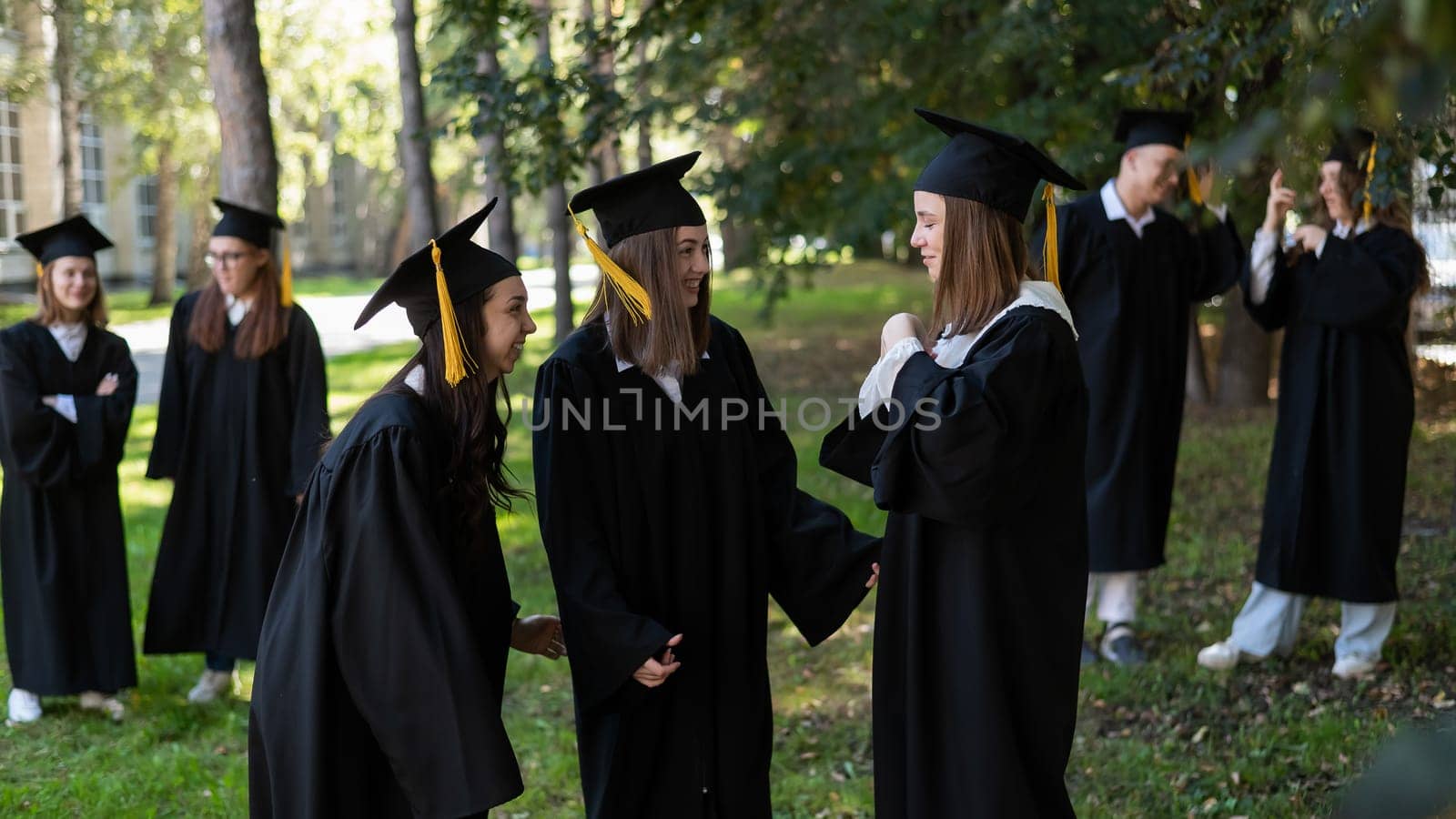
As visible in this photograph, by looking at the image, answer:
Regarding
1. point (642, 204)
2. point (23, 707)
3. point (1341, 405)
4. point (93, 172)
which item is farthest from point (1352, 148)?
point (93, 172)

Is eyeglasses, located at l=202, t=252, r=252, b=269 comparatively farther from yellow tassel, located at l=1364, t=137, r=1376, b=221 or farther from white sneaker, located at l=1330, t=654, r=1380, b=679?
white sneaker, located at l=1330, t=654, r=1380, b=679

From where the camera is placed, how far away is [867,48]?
9.91m

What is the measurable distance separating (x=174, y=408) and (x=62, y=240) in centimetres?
80

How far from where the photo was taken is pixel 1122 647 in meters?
5.67

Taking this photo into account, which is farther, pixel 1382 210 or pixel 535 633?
pixel 1382 210

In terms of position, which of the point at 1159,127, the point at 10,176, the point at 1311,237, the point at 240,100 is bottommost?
the point at 1311,237

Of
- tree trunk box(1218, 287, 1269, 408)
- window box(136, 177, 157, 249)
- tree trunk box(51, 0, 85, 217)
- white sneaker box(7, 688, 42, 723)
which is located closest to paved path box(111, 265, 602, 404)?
tree trunk box(51, 0, 85, 217)

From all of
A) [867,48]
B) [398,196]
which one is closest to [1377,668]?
[867,48]

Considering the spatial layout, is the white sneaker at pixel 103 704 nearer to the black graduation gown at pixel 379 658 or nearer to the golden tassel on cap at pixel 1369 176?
the black graduation gown at pixel 379 658

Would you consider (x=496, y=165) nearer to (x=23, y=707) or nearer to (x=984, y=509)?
(x=23, y=707)

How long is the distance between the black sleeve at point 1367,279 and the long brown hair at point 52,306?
4.81 m

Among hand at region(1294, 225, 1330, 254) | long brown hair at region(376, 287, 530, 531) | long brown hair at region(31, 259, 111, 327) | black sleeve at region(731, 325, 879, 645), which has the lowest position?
black sleeve at region(731, 325, 879, 645)

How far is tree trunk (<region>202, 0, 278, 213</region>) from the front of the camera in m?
6.55

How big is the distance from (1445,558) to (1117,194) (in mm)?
3057
